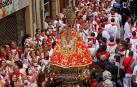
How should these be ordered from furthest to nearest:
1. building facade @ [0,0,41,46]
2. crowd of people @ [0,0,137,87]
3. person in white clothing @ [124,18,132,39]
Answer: person in white clothing @ [124,18,132,39]
building facade @ [0,0,41,46]
crowd of people @ [0,0,137,87]

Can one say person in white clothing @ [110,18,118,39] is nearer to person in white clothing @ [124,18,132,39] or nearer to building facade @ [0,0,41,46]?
person in white clothing @ [124,18,132,39]

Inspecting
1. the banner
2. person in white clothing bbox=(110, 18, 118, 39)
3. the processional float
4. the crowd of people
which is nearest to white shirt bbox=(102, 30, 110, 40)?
the crowd of people

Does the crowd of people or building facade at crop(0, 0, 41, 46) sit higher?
building facade at crop(0, 0, 41, 46)

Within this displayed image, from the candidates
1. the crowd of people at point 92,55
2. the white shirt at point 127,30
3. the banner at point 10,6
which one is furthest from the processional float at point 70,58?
the white shirt at point 127,30

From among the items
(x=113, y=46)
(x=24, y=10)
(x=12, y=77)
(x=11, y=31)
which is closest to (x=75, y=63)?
(x=12, y=77)

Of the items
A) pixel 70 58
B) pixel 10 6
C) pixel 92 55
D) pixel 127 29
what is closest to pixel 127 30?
pixel 127 29

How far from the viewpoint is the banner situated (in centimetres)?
1833

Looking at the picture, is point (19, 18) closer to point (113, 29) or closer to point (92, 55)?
point (113, 29)

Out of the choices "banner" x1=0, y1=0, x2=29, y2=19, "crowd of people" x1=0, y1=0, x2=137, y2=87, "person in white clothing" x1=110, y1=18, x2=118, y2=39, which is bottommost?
"crowd of people" x1=0, y1=0, x2=137, y2=87

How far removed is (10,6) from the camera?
19.3 m

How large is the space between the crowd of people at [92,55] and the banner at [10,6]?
1.31 m

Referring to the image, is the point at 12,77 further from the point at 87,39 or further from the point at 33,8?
the point at 33,8

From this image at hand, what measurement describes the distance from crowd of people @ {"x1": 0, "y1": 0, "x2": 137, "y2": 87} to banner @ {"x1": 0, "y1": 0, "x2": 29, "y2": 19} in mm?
1309

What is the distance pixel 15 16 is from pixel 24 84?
8239 millimetres
